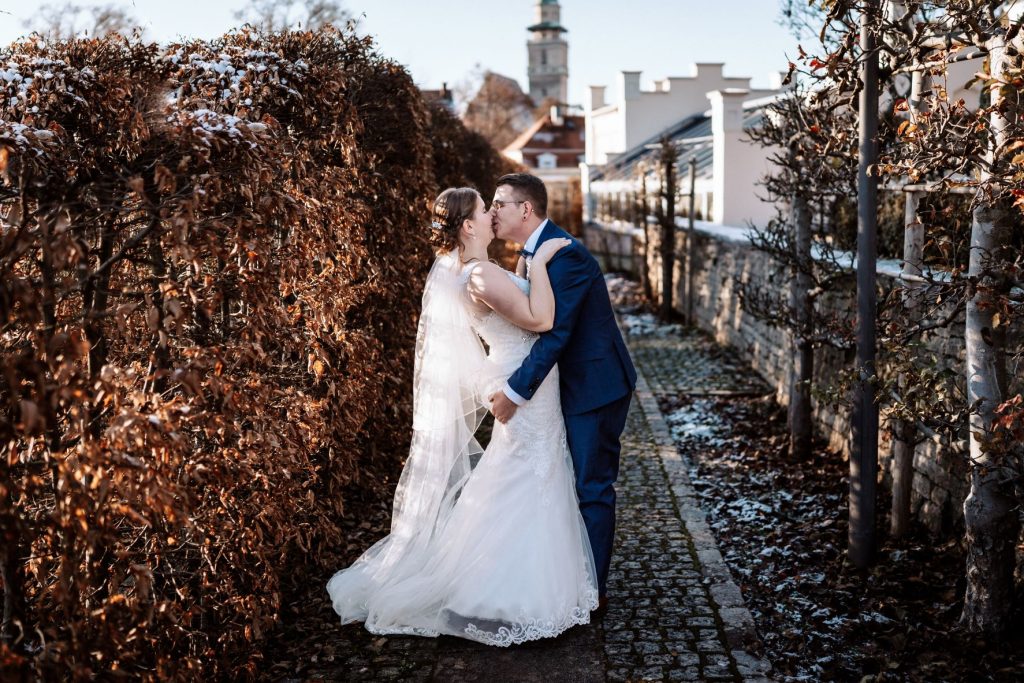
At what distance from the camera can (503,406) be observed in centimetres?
464

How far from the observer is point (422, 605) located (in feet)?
14.9

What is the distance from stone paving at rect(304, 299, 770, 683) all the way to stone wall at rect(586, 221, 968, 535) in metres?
1.27

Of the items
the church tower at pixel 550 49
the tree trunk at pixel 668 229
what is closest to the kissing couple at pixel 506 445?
the tree trunk at pixel 668 229

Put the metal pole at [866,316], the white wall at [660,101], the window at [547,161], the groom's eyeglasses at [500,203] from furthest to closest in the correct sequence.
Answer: the window at [547,161] → the white wall at [660,101] → the metal pole at [866,316] → the groom's eyeglasses at [500,203]

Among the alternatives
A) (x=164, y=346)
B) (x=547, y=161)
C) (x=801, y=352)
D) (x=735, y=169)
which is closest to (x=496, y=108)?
(x=547, y=161)

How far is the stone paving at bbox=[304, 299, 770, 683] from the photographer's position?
414cm

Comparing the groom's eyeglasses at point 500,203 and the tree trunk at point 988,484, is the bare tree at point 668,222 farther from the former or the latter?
the tree trunk at point 988,484

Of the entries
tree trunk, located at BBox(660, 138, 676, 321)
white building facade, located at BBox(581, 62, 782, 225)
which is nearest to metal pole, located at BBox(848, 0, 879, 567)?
white building facade, located at BBox(581, 62, 782, 225)

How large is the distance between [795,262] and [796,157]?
874 mm

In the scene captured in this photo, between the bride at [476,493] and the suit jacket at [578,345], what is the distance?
0.07 meters

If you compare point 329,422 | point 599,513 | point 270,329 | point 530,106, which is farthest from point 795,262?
point 530,106

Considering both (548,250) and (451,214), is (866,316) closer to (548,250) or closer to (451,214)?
(548,250)

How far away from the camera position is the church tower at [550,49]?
11319 centimetres

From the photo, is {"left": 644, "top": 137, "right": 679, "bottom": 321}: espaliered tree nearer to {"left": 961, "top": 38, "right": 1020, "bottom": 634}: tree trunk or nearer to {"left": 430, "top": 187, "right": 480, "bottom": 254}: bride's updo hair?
{"left": 430, "top": 187, "right": 480, "bottom": 254}: bride's updo hair
